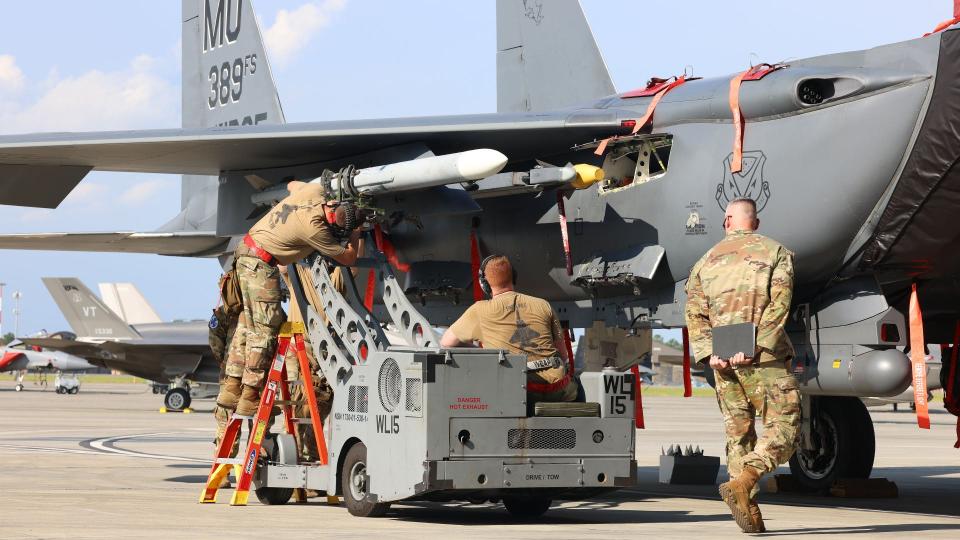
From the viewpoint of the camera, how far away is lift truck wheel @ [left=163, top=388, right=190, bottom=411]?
3359 centimetres

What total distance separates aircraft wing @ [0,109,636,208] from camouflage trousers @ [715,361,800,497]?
3.26 metres

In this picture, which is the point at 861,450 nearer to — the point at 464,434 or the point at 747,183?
the point at 747,183

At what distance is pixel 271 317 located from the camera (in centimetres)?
938

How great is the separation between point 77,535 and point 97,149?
5.12 m

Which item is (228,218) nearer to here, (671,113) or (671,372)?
(671,113)

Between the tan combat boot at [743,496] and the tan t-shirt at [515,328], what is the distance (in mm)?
1541

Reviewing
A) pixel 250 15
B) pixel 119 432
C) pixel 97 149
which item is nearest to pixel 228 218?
pixel 97 149

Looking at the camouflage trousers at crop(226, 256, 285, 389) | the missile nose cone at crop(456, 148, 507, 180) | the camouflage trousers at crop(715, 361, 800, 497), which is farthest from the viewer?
the camouflage trousers at crop(226, 256, 285, 389)

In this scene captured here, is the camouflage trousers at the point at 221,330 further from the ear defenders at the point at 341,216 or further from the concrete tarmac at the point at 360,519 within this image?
the ear defenders at the point at 341,216

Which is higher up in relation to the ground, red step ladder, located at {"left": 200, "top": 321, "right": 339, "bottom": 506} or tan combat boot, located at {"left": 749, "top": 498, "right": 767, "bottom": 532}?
red step ladder, located at {"left": 200, "top": 321, "right": 339, "bottom": 506}

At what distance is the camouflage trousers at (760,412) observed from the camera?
723 cm

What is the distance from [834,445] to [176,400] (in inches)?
985

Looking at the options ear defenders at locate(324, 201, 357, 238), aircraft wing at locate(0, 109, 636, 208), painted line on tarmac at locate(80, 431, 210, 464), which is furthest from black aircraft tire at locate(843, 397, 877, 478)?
painted line on tarmac at locate(80, 431, 210, 464)

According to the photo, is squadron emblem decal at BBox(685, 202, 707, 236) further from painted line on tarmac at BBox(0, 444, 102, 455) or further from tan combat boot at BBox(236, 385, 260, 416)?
painted line on tarmac at BBox(0, 444, 102, 455)
